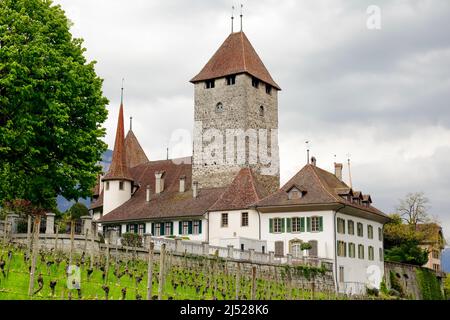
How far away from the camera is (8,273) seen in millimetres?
23844

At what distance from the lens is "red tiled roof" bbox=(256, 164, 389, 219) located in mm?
49625

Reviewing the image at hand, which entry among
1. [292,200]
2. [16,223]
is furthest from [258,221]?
[16,223]

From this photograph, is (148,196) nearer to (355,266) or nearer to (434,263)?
(355,266)

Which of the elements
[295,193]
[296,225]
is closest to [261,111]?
[295,193]

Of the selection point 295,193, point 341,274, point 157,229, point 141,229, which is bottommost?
point 341,274

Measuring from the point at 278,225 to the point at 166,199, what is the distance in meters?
12.9

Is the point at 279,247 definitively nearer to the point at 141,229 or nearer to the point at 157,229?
the point at 157,229

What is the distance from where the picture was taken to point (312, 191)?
50750 mm

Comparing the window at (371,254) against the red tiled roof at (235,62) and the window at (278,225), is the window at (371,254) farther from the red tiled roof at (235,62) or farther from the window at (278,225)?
the red tiled roof at (235,62)

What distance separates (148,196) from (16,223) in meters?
26.1

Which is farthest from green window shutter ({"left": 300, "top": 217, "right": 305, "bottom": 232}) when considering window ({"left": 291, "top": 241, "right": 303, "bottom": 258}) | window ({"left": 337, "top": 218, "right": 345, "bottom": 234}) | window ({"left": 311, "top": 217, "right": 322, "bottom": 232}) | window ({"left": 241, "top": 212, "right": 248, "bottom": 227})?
window ({"left": 241, "top": 212, "right": 248, "bottom": 227})

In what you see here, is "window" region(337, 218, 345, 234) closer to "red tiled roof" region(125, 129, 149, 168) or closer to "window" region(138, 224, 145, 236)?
"window" region(138, 224, 145, 236)

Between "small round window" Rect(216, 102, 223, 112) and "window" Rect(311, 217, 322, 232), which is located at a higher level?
"small round window" Rect(216, 102, 223, 112)

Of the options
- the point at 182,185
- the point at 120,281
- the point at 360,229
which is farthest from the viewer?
the point at 182,185
